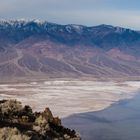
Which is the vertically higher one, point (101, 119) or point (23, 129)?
point (23, 129)

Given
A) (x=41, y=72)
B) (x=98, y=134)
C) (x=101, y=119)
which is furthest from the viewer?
(x=41, y=72)

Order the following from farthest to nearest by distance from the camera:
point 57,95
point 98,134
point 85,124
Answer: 1. point 57,95
2. point 85,124
3. point 98,134

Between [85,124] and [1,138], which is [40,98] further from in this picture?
[1,138]

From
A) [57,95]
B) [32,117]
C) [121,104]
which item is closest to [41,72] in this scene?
[57,95]

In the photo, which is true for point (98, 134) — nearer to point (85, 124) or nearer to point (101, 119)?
point (85, 124)

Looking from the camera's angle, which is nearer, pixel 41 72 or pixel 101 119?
pixel 101 119

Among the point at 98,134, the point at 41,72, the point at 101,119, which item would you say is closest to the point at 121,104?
the point at 101,119
